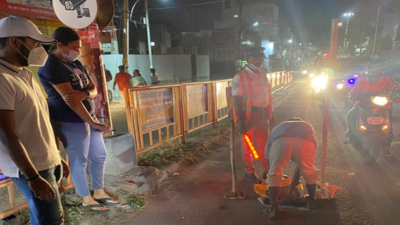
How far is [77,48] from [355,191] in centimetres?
405

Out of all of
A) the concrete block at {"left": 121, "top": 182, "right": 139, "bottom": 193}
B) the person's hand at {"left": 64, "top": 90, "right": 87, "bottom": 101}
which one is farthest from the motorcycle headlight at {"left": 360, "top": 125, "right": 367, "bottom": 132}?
the person's hand at {"left": 64, "top": 90, "right": 87, "bottom": 101}

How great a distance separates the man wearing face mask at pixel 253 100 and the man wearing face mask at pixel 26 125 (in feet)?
7.86

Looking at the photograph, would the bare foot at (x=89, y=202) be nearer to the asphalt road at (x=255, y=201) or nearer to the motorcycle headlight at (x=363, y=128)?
the asphalt road at (x=255, y=201)

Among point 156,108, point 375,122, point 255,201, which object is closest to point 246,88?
point 255,201

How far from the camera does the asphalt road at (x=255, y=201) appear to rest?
110 inches

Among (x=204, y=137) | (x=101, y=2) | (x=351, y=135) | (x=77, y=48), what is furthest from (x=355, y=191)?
(x=101, y=2)

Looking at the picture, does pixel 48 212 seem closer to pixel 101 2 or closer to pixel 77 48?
pixel 77 48

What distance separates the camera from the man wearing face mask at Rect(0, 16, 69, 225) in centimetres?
155

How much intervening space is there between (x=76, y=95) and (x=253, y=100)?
2.35 meters

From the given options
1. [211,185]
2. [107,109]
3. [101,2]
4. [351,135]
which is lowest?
[211,185]

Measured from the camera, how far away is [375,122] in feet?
13.2

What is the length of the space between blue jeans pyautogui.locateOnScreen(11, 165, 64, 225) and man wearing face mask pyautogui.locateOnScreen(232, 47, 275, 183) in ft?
7.95

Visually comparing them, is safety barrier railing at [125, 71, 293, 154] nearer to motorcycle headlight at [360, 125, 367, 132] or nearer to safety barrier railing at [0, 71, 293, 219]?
safety barrier railing at [0, 71, 293, 219]

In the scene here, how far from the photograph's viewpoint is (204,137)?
597 cm
